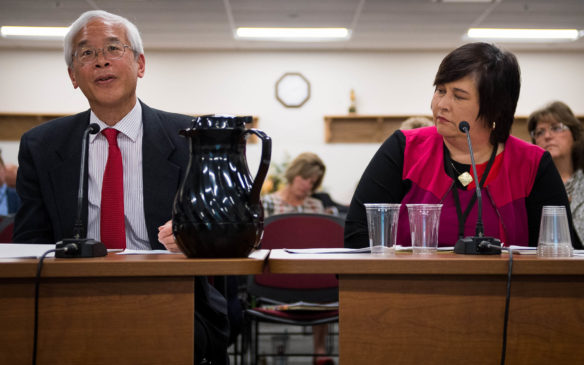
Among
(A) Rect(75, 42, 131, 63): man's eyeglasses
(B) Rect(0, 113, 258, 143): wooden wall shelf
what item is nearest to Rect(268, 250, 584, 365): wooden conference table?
(A) Rect(75, 42, 131, 63): man's eyeglasses

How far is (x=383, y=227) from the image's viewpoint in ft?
4.08

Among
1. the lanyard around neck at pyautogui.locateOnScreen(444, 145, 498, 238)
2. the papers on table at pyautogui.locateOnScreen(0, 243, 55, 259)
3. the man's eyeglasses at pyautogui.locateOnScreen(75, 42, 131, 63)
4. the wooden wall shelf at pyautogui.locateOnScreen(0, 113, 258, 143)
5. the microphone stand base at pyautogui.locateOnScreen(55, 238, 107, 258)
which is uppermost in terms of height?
the wooden wall shelf at pyautogui.locateOnScreen(0, 113, 258, 143)

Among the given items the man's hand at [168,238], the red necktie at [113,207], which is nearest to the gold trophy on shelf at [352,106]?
the red necktie at [113,207]

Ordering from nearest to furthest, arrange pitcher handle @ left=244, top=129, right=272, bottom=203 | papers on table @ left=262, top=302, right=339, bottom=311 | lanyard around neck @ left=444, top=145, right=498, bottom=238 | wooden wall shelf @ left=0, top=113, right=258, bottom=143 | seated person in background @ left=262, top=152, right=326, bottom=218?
pitcher handle @ left=244, top=129, right=272, bottom=203
lanyard around neck @ left=444, top=145, right=498, bottom=238
papers on table @ left=262, top=302, right=339, bottom=311
seated person in background @ left=262, top=152, right=326, bottom=218
wooden wall shelf @ left=0, top=113, right=258, bottom=143

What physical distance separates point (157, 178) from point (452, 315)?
1050mm

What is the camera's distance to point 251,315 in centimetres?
262

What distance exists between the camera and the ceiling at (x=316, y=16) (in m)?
6.34

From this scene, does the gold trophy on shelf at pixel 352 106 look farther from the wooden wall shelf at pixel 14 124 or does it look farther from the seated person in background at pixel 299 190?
the seated person in background at pixel 299 190

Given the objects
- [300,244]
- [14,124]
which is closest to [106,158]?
[300,244]

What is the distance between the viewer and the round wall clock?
8312 mm

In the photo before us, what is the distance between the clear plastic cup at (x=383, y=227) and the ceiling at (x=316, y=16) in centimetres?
539

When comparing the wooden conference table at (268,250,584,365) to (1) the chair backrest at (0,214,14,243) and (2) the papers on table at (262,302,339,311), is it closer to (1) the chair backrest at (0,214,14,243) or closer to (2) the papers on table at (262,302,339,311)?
(2) the papers on table at (262,302,339,311)

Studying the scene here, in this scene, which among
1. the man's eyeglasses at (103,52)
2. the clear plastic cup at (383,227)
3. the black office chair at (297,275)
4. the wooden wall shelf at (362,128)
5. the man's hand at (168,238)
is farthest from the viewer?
the wooden wall shelf at (362,128)

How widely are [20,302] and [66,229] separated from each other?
80 centimetres
